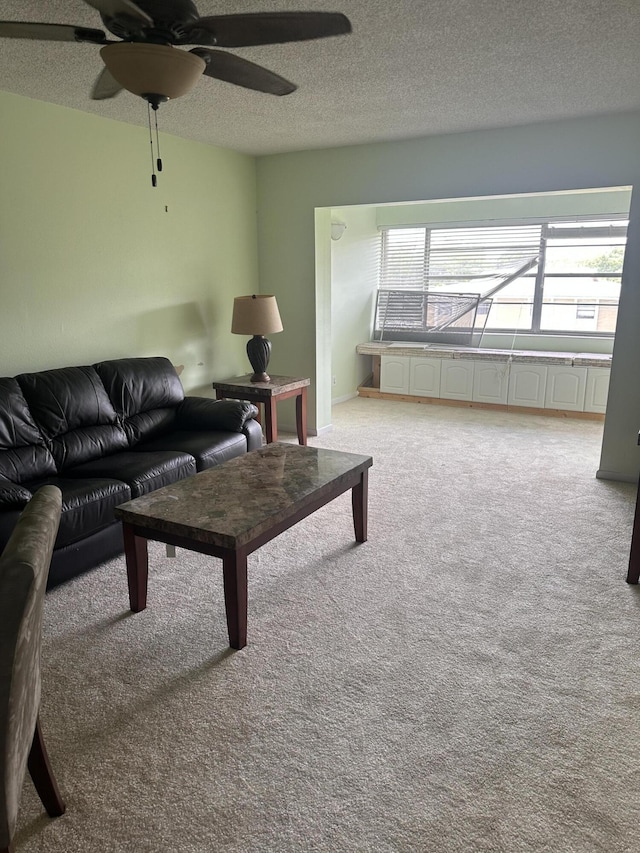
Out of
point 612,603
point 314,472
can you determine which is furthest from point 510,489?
point 314,472

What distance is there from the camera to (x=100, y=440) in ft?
11.5

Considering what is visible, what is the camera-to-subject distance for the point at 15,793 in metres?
1.27

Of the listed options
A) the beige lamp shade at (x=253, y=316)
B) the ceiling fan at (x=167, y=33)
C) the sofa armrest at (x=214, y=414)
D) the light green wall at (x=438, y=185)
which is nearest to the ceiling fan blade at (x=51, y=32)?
the ceiling fan at (x=167, y=33)

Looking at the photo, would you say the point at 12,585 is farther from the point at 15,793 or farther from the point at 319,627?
the point at 319,627

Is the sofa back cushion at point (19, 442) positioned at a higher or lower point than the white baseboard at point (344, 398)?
higher

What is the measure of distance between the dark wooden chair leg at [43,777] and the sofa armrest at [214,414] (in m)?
2.50

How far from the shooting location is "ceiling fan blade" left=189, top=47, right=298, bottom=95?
1.96 metres

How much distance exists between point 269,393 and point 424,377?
2.80m

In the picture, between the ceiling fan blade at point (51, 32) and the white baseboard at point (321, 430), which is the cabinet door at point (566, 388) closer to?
the white baseboard at point (321, 430)

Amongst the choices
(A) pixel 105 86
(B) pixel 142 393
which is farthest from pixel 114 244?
(A) pixel 105 86

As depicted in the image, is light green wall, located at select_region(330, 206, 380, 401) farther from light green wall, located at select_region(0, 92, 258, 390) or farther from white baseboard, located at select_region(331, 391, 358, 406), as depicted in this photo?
light green wall, located at select_region(0, 92, 258, 390)

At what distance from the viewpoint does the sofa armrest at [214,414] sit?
3.93m

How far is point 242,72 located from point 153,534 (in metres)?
1.80

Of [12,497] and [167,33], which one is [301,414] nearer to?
[12,497]
